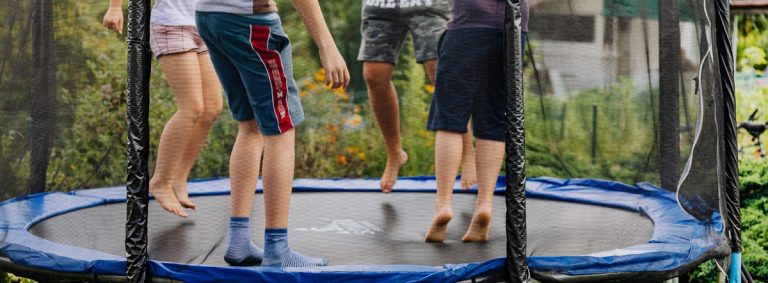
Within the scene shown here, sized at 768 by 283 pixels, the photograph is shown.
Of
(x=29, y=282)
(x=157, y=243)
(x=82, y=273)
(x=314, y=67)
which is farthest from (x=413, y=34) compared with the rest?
(x=29, y=282)

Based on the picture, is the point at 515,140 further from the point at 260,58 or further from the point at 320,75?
the point at 320,75

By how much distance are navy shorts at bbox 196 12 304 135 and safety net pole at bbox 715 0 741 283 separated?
4.60 feet

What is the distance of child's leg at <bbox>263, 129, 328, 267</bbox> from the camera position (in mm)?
2186

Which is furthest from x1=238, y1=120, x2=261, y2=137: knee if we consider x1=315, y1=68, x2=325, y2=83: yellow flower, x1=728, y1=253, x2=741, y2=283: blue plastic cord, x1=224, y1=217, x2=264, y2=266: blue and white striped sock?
x1=728, y1=253, x2=741, y2=283: blue plastic cord

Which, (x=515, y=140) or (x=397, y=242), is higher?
(x=515, y=140)

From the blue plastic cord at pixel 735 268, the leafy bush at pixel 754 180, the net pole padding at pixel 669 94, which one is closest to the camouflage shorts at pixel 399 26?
the net pole padding at pixel 669 94

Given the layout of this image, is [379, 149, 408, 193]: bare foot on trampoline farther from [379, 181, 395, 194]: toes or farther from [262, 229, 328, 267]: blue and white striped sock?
[262, 229, 328, 267]: blue and white striped sock

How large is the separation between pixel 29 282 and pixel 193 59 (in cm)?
139

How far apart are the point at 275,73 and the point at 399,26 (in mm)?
1054

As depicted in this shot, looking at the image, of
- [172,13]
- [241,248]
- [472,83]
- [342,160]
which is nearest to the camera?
[241,248]

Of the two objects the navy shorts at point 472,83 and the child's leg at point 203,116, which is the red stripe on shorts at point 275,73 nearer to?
the child's leg at point 203,116

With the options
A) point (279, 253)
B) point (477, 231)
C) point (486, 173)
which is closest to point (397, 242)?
point (477, 231)

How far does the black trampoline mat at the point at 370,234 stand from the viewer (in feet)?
7.73

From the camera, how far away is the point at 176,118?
98.7 inches
